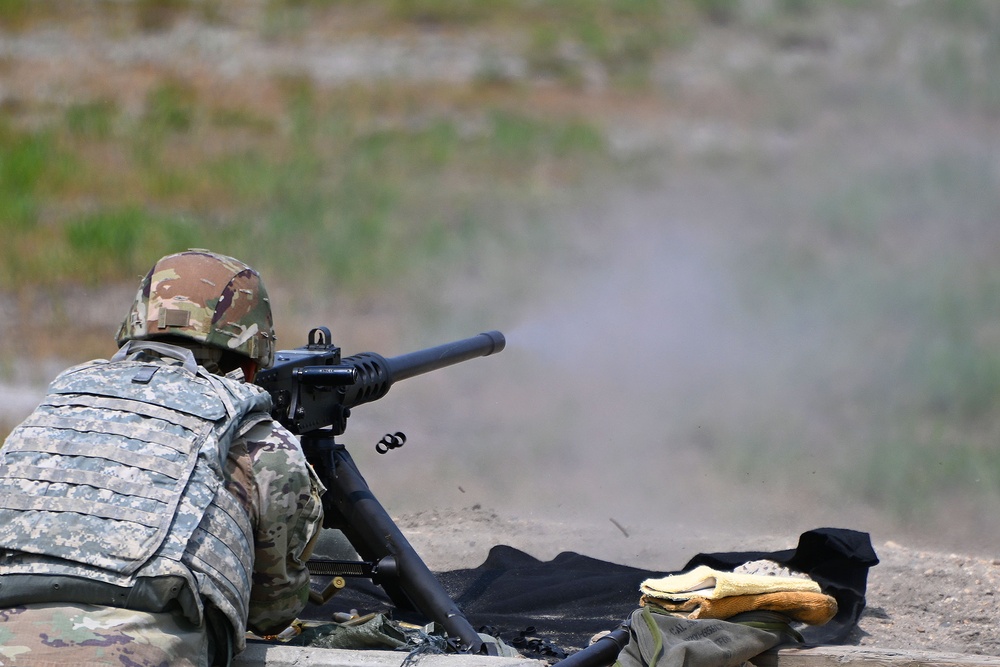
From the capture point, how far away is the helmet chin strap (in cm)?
273

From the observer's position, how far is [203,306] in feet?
9.29

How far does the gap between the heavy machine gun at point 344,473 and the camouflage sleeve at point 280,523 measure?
28.2 inches

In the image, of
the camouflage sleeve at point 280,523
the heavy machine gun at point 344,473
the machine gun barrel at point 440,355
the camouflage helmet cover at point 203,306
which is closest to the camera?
the camouflage sleeve at point 280,523

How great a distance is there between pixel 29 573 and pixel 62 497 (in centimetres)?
16

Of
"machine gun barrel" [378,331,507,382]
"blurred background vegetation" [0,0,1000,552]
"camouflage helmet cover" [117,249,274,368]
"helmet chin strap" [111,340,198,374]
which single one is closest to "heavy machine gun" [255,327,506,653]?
"machine gun barrel" [378,331,507,382]

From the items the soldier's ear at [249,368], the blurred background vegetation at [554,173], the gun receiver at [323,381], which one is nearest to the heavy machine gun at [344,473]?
the gun receiver at [323,381]

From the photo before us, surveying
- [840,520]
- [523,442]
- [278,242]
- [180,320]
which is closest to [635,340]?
[523,442]

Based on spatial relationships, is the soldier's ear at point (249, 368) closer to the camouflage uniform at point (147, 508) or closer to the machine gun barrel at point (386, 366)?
the camouflage uniform at point (147, 508)

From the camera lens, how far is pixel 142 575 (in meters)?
2.38

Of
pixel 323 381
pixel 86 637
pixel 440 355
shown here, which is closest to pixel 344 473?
pixel 323 381

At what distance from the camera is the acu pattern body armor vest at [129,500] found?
2.39 m

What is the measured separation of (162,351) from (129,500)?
436mm

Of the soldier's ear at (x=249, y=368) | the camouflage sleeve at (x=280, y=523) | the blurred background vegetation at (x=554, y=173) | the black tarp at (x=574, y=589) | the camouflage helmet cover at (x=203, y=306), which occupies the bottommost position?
the black tarp at (x=574, y=589)

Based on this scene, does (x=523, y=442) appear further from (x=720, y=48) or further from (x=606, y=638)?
(x=720, y=48)
